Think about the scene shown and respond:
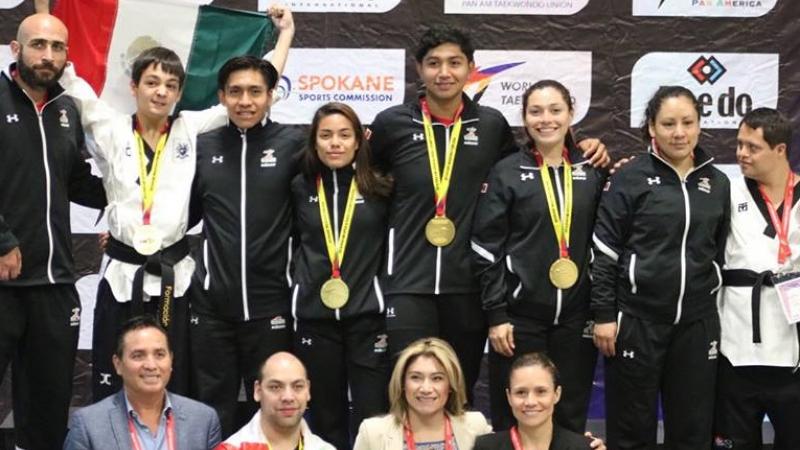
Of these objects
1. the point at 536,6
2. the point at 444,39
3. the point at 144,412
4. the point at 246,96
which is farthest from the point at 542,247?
the point at 536,6

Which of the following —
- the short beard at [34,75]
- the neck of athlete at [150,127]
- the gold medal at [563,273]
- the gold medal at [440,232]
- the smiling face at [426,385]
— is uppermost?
the short beard at [34,75]

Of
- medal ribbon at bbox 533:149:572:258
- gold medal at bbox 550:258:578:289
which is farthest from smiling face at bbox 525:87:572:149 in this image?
gold medal at bbox 550:258:578:289

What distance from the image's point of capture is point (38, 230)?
457 centimetres

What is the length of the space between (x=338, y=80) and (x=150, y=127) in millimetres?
1388

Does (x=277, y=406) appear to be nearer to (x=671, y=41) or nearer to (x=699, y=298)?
(x=699, y=298)

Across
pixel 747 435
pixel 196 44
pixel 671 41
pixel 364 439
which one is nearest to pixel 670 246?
pixel 747 435

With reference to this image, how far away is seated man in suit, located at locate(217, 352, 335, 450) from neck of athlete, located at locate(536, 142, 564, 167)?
1209 mm

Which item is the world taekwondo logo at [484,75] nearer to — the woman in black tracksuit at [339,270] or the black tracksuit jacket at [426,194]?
the black tracksuit jacket at [426,194]

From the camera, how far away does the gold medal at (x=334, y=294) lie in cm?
458

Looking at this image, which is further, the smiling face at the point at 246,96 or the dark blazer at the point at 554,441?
the smiling face at the point at 246,96

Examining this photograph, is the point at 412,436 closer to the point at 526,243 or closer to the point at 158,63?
the point at 526,243

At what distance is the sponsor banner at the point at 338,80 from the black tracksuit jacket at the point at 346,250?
50.2 inches

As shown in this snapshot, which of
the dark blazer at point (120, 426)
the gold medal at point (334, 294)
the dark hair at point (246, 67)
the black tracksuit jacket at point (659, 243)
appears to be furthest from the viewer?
Answer: the dark hair at point (246, 67)

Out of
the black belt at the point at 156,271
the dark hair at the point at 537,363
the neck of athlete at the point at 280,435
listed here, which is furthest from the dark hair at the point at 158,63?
the dark hair at the point at 537,363
